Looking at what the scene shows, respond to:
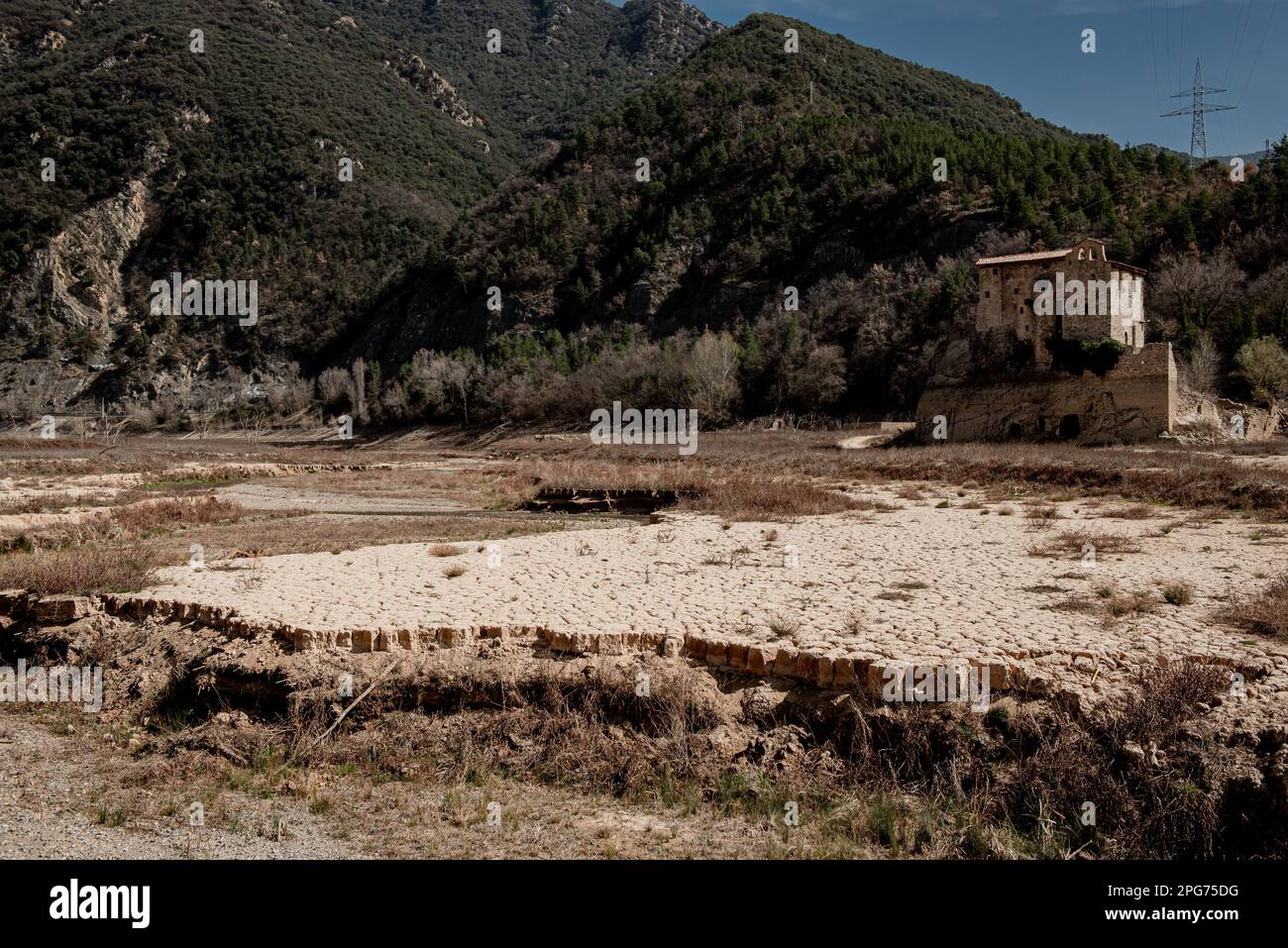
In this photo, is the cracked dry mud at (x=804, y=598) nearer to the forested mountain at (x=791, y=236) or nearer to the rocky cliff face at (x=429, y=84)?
the forested mountain at (x=791, y=236)

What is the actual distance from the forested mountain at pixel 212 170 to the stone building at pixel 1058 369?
77.1m

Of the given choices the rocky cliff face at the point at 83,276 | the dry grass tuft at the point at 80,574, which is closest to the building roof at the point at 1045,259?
the dry grass tuft at the point at 80,574

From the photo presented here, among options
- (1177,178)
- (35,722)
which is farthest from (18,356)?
(1177,178)

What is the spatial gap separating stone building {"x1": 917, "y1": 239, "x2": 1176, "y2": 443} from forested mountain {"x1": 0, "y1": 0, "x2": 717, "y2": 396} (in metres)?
77.1

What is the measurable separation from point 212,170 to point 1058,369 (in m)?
117

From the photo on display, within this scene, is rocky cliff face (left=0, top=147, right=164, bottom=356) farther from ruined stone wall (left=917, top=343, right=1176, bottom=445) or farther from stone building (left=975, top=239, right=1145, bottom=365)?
stone building (left=975, top=239, right=1145, bottom=365)

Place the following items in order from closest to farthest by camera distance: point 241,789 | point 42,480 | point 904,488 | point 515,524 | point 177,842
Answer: point 177,842 → point 241,789 → point 515,524 → point 904,488 → point 42,480

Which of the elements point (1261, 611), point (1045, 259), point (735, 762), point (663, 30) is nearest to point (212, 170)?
point (663, 30)

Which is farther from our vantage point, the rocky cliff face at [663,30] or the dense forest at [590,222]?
the rocky cliff face at [663,30]

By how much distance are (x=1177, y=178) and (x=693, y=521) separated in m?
61.4

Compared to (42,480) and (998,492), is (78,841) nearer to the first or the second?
(998,492)

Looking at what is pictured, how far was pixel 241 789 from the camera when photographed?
6.74 m

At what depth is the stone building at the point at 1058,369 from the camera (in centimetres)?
3069
